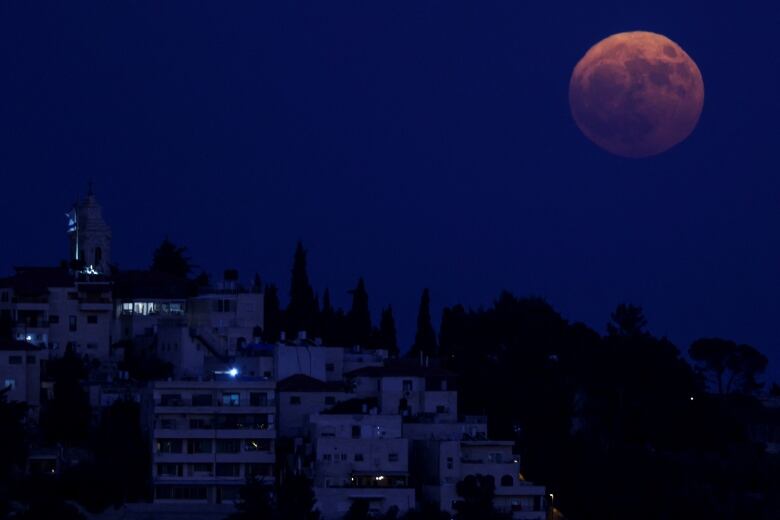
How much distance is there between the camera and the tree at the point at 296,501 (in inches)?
2286

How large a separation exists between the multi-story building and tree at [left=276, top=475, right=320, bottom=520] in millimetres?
4487

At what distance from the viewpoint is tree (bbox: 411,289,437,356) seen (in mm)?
80875

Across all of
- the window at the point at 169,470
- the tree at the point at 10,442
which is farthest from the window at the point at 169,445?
the tree at the point at 10,442

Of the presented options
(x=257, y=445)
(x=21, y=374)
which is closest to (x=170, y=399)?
(x=257, y=445)

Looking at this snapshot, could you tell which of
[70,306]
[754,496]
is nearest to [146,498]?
[70,306]

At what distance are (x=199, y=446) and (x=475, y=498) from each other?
934 cm

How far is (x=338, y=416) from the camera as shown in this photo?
63.1m

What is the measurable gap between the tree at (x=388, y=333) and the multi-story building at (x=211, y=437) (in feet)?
51.8

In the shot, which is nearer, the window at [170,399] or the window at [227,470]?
the window at [227,470]

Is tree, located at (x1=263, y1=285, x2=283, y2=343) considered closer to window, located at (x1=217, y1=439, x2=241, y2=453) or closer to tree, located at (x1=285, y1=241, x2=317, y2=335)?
tree, located at (x1=285, y1=241, x2=317, y2=335)

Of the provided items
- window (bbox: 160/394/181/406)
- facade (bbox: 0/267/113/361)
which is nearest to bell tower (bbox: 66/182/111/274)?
facade (bbox: 0/267/113/361)

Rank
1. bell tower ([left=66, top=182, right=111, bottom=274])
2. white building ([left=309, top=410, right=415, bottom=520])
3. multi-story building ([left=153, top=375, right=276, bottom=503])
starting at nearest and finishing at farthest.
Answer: white building ([left=309, top=410, right=415, bottom=520]) → multi-story building ([left=153, top=375, right=276, bottom=503]) → bell tower ([left=66, top=182, right=111, bottom=274])

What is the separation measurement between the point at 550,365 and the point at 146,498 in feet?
55.2

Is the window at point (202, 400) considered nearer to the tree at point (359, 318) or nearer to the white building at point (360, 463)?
the white building at point (360, 463)
